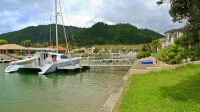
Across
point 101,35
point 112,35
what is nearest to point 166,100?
point 101,35

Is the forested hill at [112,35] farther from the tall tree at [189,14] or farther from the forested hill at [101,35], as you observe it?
the tall tree at [189,14]

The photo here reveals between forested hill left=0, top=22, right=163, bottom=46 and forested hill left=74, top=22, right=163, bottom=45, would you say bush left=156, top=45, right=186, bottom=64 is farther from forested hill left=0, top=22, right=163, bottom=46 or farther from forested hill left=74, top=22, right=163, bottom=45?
forested hill left=74, top=22, right=163, bottom=45

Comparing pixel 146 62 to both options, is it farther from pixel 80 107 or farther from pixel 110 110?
pixel 110 110

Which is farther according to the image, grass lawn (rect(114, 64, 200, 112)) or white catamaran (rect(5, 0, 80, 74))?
white catamaran (rect(5, 0, 80, 74))

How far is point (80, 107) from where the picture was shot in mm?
10281

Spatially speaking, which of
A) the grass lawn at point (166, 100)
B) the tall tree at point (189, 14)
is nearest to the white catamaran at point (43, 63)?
the grass lawn at point (166, 100)

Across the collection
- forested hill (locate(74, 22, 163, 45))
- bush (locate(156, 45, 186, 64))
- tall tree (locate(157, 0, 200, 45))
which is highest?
forested hill (locate(74, 22, 163, 45))

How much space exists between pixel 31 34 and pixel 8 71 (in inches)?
3565

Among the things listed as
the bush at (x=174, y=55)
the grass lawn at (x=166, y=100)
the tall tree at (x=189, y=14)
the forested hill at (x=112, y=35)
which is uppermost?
the forested hill at (x=112, y=35)

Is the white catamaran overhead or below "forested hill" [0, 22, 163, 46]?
below

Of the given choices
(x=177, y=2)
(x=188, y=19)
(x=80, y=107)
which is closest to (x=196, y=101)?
(x=188, y=19)

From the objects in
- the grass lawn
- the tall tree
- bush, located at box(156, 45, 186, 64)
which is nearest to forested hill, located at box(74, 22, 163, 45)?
bush, located at box(156, 45, 186, 64)

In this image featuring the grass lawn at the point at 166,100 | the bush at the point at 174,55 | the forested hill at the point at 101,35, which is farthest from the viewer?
the forested hill at the point at 101,35

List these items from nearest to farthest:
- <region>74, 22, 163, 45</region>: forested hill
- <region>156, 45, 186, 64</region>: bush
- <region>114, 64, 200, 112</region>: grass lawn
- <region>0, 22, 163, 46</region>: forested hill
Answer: <region>114, 64, 200, 112</region>: grass lawn
<region>156, 45, 186, 64</region>: bush
<region>0, 22, 163, 46</region>: forested hill
<region>74, 22, 163, 45</region>: forested hill
